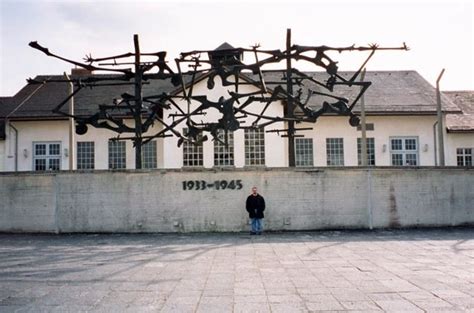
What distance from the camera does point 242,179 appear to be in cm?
→ 1744

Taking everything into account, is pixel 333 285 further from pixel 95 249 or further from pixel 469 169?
pixel 469 169

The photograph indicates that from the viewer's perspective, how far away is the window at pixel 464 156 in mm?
27922

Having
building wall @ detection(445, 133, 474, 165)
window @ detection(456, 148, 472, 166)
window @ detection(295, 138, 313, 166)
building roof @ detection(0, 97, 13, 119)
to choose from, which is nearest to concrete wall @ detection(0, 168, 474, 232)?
window @ detection(295, 138, 313, 166)

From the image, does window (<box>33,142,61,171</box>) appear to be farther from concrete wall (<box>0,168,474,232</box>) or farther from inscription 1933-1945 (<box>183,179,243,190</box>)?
inscription 1933-1945 (<box>183,179,243,190</box>)

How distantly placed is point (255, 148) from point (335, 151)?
198 inches

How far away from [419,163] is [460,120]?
4272 mm

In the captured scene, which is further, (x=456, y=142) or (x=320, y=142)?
(x=456, y=142)

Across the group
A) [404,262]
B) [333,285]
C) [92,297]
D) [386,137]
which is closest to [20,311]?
[92,297]

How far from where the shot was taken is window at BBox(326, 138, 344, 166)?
27.2 m

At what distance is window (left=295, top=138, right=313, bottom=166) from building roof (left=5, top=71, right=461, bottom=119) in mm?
2303

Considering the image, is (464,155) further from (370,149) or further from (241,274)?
(241,274)

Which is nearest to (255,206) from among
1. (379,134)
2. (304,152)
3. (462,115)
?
(304,152)

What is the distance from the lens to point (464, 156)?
2795 cm

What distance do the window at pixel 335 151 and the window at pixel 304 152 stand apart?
0.99m
